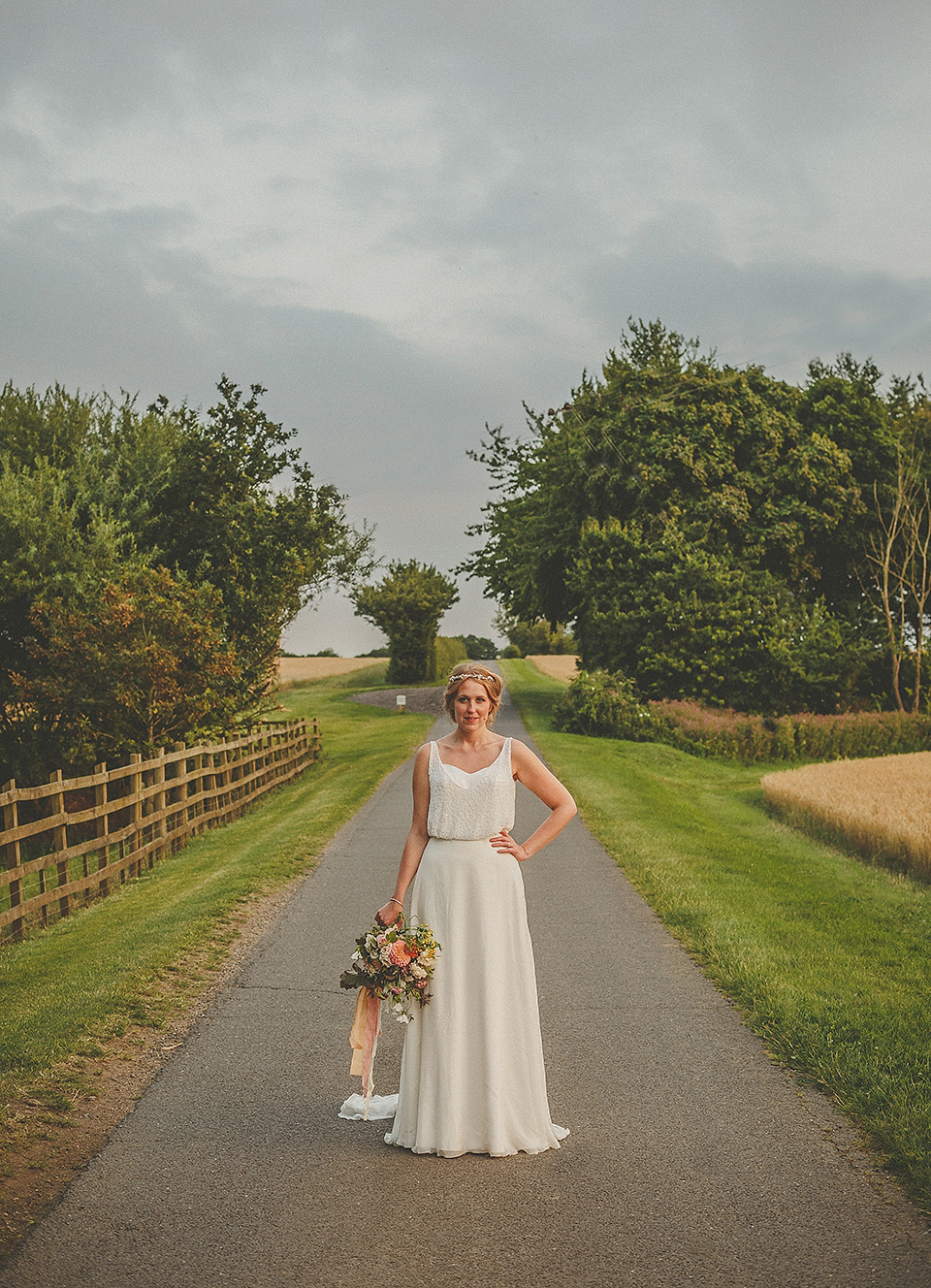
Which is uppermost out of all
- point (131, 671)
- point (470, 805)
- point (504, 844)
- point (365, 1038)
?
point (131, 671)

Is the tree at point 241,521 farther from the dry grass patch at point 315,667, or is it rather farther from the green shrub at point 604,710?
the dry grass patch at point 315,667

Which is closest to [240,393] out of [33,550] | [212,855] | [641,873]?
[33,550]

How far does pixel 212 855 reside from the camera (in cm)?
1371

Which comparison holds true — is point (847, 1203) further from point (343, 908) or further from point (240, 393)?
point (240, 393)

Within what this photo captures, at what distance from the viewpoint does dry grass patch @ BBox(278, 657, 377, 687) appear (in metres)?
63.2

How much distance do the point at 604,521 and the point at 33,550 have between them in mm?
19503

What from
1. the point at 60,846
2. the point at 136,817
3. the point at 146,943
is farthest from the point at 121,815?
the point at 146,943

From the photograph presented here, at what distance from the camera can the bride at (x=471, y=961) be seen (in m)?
4.77

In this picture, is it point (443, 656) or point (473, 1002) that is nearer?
point (473, 1002)

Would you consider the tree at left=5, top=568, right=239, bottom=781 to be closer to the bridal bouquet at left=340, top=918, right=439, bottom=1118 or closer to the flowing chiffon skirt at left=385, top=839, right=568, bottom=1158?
the bridal bouquet at left=340, top=918, right=439, bottom=1118

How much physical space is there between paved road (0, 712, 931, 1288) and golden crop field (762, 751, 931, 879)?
729 centimetres

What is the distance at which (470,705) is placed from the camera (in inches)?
197

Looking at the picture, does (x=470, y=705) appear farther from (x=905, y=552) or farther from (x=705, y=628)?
(x=905, y=552)

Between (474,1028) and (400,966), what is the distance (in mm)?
451
